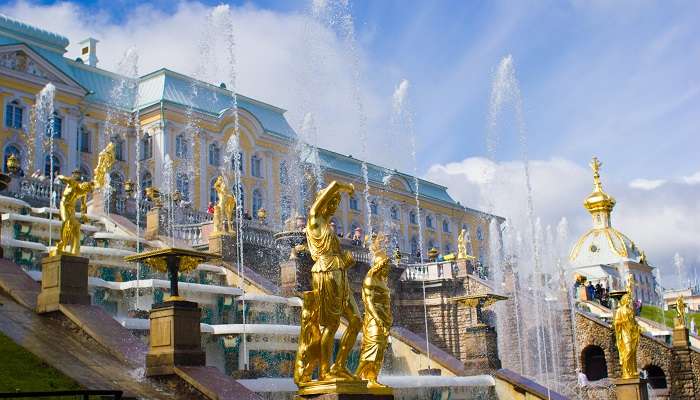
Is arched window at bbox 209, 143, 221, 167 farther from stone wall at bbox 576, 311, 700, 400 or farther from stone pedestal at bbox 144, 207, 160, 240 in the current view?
stone wall at bbox 576, 311, 700, 400

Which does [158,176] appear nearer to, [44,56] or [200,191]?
[200,191]

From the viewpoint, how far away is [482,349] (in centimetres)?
2216

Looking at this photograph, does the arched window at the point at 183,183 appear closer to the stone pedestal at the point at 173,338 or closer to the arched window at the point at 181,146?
the arched window at the point at 181,146

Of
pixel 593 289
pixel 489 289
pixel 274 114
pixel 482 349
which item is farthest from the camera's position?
pixel 274 114

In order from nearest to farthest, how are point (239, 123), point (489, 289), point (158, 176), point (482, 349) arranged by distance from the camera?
point (482, 349)
point (489, 289)
point (158, 176)
point (239, 123)

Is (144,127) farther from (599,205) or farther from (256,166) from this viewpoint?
(599,205)

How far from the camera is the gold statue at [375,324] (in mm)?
12258

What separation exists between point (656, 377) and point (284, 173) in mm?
31296

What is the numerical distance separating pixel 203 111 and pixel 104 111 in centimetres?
583

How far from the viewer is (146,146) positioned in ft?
171

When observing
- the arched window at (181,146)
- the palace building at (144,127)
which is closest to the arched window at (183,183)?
the palace building at (144,127)

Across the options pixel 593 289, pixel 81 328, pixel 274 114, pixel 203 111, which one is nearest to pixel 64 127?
pixel 203 111

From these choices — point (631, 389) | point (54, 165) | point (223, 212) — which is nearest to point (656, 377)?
point (631, 389)

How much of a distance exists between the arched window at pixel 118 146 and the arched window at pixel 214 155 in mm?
5313
